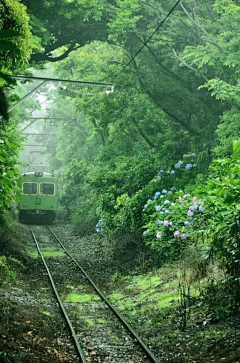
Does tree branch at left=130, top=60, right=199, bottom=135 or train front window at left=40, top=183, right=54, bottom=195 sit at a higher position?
tree branch at left=130, top=60, right=199, bottom=135

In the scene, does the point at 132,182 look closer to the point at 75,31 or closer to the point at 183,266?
the point at 75,31

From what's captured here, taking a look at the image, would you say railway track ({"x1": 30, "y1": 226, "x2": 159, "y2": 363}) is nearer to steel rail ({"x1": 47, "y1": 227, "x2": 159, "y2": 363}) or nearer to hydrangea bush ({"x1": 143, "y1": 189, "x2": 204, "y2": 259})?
steel rail ({"x1": 47, "y1": 227, "x2": 159, "y2": 363})

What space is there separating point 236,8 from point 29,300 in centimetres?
1110

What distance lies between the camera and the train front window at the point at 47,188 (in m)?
30.6

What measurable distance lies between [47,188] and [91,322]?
73.0ft

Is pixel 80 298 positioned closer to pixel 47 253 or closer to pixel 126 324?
pixel 126 324

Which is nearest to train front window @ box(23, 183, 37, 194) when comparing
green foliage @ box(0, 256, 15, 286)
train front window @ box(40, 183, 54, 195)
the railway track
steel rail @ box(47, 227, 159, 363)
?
train front window @ box(40, 183, 54, 195)

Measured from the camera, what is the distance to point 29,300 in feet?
33.7

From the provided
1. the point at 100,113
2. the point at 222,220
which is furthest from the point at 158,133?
the point at 222,220

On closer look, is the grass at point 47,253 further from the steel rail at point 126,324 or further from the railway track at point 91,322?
the steel rail at point 126,324

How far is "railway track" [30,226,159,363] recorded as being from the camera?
7023 millimetres

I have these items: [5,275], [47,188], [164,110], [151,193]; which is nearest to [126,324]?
[5,275]

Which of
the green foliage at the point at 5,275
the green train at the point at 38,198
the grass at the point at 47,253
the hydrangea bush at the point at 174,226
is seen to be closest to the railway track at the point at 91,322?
the green foliage at the point at 5,275

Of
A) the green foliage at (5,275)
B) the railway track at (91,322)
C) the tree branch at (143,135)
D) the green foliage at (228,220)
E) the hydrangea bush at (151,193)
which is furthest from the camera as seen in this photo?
the tree branch at (143,135)
